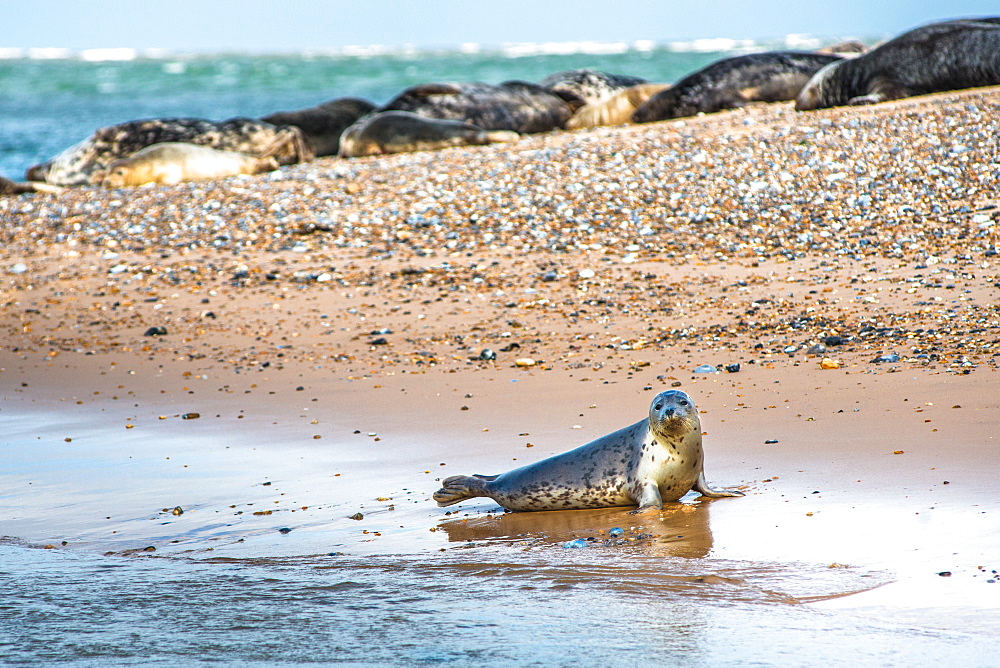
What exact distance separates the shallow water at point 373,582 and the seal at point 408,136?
29.7ft

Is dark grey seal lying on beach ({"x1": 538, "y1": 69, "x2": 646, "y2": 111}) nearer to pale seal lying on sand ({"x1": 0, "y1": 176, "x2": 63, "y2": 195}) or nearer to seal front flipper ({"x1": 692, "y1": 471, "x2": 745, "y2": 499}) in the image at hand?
pale seal lying on sand ({"x1": 0, "y1": 176, "x2": 63, "y2": 195})

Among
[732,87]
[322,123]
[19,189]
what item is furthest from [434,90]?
[19,189]

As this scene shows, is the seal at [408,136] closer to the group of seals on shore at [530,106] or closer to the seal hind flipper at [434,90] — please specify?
the group of seals on shore at [530,106]

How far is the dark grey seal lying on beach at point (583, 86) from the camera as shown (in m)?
18.3

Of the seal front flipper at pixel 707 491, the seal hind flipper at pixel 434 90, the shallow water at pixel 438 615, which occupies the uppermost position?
the seal hind flipper at pixel 434 90

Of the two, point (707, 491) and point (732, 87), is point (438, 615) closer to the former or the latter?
point (707, 491)

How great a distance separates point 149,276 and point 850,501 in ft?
20.0


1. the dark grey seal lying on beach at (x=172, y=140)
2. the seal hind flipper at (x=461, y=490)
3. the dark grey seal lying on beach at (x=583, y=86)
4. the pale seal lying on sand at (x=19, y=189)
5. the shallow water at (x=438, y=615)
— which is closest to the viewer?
the shallow water at (x=438, y=615)

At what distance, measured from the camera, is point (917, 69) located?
41.4 ft

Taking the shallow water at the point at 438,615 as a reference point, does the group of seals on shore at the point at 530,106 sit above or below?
above

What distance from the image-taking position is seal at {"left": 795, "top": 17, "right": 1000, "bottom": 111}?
12.3m

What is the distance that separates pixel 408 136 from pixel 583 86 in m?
5.99

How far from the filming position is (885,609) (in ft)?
8.80

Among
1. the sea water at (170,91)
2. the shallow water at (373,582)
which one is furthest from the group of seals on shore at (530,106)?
the shallow water at (373,582)
